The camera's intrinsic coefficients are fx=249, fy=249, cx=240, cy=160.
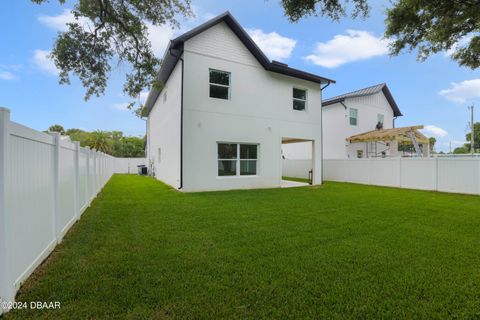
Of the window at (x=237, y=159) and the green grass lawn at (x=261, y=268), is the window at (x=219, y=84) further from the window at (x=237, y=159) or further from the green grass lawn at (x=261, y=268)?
the green grass lawn at (x=261, y=268)

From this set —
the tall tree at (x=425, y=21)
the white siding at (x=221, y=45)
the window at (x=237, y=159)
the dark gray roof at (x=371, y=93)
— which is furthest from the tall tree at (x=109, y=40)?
the dark gray roof at (x=371, y=93)

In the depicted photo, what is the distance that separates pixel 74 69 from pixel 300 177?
14.8 metres

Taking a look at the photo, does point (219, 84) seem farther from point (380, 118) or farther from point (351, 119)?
point (380, 118)

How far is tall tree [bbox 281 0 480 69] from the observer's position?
20.7ft

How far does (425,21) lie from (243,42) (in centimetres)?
678

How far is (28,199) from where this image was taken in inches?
110

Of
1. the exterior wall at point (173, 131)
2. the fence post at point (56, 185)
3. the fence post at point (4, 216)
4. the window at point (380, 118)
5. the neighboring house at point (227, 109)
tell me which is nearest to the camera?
the fence post at point (4, 216)

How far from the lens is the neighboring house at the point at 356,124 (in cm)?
1806

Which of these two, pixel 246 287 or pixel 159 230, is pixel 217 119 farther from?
pixel 246 287

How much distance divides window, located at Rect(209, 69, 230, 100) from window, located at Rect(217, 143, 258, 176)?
2159mm

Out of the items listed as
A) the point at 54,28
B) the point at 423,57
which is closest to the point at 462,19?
the point at 423,57

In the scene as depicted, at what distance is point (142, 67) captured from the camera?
9695 millimetres

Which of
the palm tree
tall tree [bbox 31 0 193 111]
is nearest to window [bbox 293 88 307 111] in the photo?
tall tree [bbox 31 0 193 111]

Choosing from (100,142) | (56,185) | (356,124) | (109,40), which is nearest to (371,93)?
(356,124)
